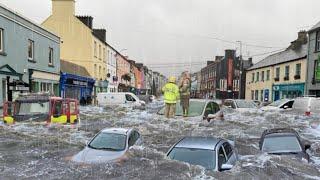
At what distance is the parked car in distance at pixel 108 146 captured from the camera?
990 centimetres

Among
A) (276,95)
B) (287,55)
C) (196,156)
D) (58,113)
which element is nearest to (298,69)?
(287,55)

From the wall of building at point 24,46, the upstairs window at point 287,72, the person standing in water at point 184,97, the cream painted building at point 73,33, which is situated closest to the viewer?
the person standing in water at point 184,97

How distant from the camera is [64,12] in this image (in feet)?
149

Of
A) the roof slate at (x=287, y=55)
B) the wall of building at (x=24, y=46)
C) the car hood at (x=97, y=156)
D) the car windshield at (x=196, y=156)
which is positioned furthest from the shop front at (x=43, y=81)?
the roof slate at (x=287, y=55)

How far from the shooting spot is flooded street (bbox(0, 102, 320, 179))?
28.6 ft

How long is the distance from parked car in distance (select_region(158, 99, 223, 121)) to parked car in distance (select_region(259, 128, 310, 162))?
339cm

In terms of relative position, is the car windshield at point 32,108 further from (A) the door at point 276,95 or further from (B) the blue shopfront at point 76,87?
(A) the door at point 276,95

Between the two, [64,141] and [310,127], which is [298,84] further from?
[64,141]

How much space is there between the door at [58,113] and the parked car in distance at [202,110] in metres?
3.82

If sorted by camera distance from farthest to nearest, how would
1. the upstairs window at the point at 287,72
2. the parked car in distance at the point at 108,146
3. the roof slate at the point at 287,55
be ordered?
the upstairs window at the point at 287,72, the roof slate at the point at 287,55, the parked car in distance at the point at 108,146

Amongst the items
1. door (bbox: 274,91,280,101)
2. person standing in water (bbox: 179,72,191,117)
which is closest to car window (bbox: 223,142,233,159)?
person standing in water (bbox: 179,72,191,117)

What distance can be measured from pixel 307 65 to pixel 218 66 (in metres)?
54.4

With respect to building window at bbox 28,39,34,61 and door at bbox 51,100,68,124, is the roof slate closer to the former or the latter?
building window at bbox 28,39,34,61

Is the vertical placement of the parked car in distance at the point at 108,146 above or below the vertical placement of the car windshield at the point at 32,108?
Answer: below
